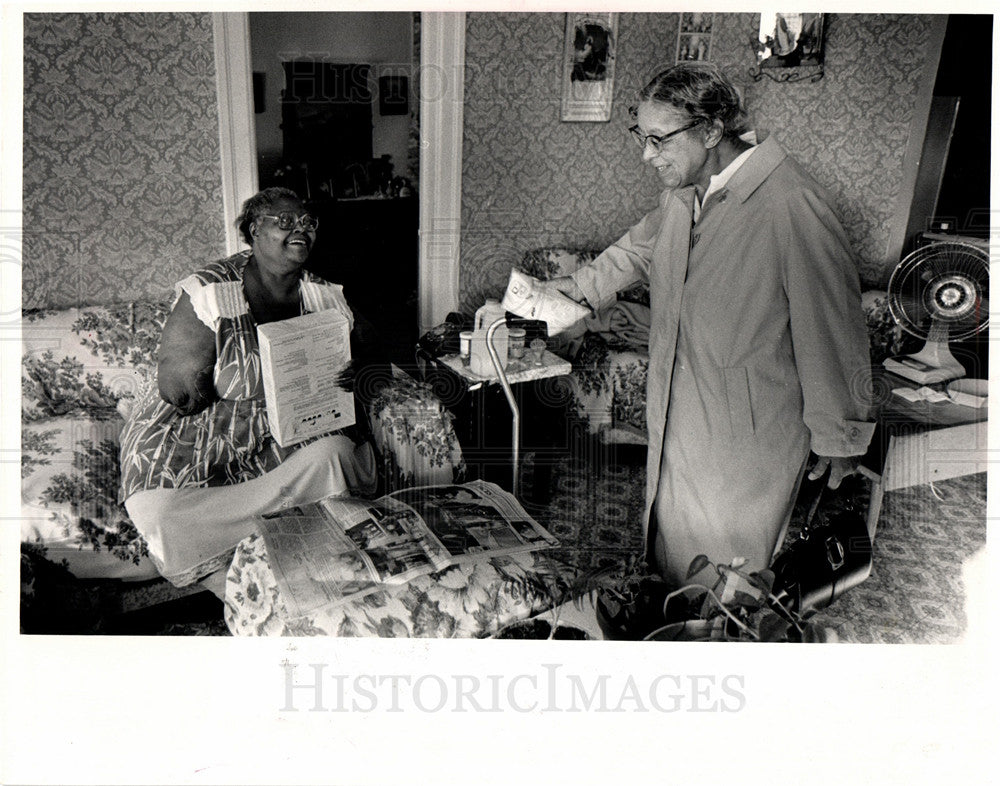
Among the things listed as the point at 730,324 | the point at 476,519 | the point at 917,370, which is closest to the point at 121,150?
the point at 476,519

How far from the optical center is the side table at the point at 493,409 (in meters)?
2.04

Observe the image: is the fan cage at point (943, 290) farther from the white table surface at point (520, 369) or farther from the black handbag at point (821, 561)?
the white table surface at point (520, 369)

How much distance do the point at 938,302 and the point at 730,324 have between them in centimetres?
51

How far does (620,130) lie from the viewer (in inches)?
76.1

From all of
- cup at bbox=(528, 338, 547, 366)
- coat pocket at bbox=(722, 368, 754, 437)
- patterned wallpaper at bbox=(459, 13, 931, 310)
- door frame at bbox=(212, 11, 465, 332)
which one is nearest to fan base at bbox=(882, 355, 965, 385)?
patterned wallpaper at bbox=(459, 13, 931, 310)

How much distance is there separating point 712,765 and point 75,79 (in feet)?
6.82

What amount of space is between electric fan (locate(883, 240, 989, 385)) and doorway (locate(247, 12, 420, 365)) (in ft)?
3.72

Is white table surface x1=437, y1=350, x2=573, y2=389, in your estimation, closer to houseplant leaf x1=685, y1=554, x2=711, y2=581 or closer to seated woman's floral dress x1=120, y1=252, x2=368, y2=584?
seated woman's floral dress x1=120, y1=252, x2=368, y2=584

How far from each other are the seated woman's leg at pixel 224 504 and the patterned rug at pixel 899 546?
54cm

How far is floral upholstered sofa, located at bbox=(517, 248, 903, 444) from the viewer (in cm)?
201

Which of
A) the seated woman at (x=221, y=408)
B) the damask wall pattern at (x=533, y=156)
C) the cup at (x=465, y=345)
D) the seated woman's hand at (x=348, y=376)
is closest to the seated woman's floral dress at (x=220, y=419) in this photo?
the seated woman at (x=221, y=408)

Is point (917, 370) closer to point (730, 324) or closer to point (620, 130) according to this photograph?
point (730, 324)

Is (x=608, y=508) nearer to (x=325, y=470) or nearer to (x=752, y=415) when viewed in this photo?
(x=752, y=415)

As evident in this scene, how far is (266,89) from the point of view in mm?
1879
